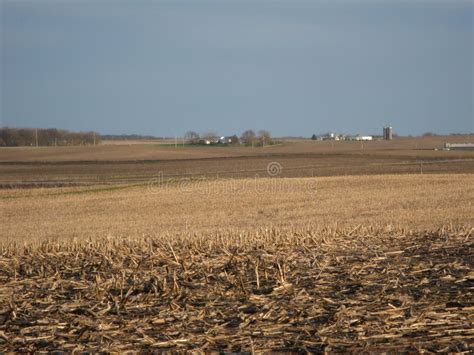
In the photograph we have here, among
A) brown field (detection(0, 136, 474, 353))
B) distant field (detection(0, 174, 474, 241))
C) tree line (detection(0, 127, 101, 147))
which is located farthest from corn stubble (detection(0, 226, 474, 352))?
tree line (detection(0, 127, 101, 147))

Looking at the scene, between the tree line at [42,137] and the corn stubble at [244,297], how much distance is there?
115m

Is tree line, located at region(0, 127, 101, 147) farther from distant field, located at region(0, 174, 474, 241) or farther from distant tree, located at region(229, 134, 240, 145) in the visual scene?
distant field, located at region(0, 174, 474, 241)

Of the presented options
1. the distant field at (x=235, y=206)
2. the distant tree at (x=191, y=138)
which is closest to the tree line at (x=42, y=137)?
the distant tree at (x=191, y=138)

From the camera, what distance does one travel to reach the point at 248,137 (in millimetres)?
134500

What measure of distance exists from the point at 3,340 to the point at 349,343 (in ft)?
8.79

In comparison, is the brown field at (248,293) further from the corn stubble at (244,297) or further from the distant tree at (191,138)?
the distant tree at (191,138)

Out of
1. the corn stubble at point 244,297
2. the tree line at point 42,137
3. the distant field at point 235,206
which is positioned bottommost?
the distant field at point 235,206

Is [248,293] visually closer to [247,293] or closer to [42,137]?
[247,293]

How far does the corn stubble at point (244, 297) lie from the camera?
5.40 m

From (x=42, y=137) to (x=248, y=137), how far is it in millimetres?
37899

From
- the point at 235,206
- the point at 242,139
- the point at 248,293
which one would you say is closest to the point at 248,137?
the point at 242,139

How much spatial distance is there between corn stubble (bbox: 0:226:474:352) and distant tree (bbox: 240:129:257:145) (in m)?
119

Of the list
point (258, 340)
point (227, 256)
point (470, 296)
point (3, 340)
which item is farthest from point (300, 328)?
point (227, 256)

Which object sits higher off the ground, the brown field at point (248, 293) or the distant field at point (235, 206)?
the brown field at point (248, 293)
